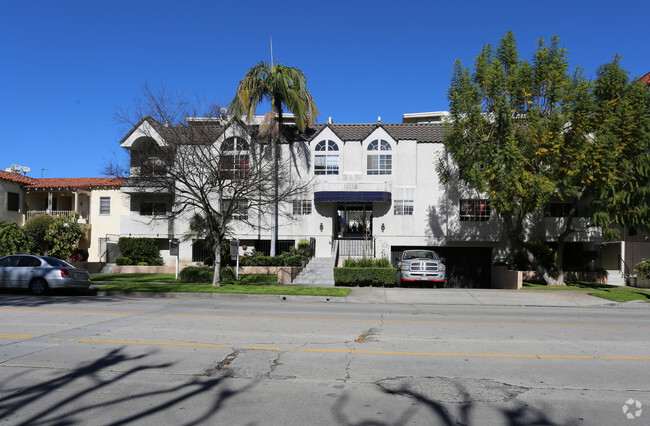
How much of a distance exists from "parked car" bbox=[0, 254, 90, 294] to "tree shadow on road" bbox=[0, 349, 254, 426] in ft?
36.3

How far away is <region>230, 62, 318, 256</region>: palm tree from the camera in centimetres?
2517

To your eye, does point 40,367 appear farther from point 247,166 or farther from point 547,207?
point 547,207

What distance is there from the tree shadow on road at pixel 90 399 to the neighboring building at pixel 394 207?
2133 cm

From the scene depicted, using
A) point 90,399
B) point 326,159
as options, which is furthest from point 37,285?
point 326,159

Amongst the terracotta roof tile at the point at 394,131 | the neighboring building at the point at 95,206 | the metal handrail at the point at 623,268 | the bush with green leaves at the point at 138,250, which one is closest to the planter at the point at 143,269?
the bush with green leaves at the point at 138,250

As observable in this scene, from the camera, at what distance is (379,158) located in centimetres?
2889

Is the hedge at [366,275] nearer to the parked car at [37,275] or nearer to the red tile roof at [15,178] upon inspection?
the parked car at [37,275]

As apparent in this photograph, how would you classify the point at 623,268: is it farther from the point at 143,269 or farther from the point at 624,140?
the point at 143,269

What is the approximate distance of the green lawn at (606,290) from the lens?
17172mm

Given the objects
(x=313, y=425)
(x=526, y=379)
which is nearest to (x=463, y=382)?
(x=526, y=379)

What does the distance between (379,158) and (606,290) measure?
44.8ft

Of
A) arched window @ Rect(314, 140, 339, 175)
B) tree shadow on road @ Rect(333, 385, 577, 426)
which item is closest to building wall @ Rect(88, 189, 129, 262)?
arched window @ Rect(314, 140, 339, 175)

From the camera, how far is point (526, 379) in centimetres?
641

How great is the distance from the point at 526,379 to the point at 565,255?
25.0 metres
